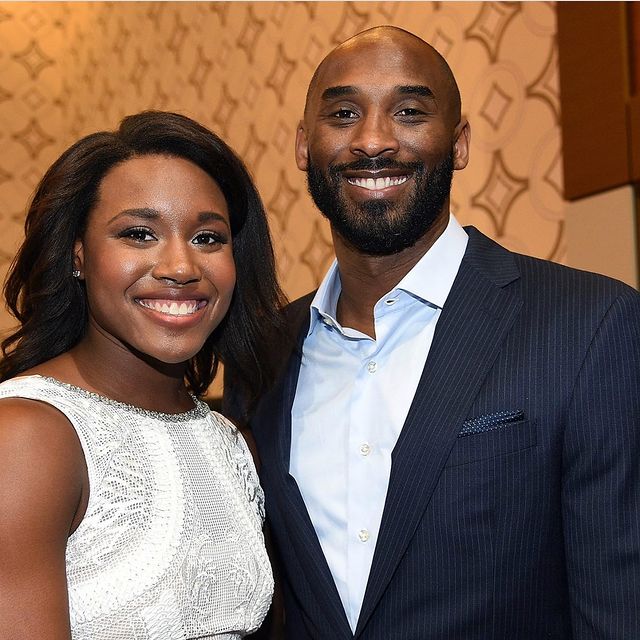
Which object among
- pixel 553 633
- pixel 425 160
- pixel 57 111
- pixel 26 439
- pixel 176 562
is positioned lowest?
pixel 553 633

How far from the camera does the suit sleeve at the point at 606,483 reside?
4.34 feet

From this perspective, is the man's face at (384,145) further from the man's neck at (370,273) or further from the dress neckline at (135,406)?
the dress neckline at (135,406)

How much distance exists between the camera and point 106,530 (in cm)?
126

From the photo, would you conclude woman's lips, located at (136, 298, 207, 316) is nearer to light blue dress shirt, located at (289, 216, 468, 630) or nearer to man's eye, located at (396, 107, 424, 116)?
light blue dress shirt, located at (289, 216, 468, 630)

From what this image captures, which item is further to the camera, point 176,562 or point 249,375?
point 249,375

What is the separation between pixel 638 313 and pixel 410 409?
0.35 m

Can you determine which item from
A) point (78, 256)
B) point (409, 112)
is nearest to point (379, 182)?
point (409, 112)

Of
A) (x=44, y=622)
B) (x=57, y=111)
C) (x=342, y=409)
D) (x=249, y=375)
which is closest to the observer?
(x=44, y=622)

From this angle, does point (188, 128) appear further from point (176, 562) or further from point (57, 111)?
point (57, 111)

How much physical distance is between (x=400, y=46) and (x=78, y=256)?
63cm

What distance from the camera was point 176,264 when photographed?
1.36 m

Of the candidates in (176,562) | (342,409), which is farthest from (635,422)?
(176,562)

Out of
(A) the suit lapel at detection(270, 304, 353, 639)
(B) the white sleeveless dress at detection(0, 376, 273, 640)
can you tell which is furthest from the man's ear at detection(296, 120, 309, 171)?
(B) the white sleeveless dress at detection(0, 376, 273, 640)

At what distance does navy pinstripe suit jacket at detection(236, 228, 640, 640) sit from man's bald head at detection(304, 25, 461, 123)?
411 millimetres
